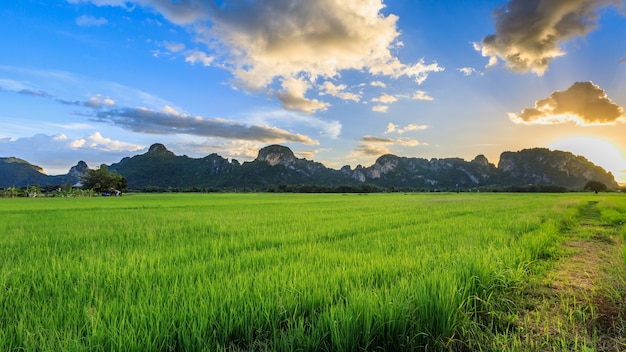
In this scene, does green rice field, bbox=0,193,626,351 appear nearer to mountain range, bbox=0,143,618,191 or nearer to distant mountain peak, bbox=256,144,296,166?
mountain range, bbox=0,143,618,191

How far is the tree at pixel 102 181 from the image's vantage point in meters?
89.5

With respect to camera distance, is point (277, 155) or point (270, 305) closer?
point (270, 305)

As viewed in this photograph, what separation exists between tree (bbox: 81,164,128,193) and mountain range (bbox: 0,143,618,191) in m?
51.6

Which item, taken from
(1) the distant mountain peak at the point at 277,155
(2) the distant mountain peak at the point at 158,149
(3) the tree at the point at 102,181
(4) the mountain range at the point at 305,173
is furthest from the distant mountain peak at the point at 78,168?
(3) the tree at the point at 102,181

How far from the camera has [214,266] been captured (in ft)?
15.2

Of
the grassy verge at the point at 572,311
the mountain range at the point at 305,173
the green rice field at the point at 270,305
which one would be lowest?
the grassy verge at the point at 572,311

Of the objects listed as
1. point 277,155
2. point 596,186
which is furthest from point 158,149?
point 596,186

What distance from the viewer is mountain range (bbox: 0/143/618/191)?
15500 cm

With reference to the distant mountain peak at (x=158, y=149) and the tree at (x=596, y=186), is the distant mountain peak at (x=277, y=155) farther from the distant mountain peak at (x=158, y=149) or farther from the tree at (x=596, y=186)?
the tree at (x=596, y=186)

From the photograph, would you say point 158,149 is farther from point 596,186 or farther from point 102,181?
point 596,186

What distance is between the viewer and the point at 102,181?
9056 centimetres

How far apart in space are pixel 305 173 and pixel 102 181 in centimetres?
10254

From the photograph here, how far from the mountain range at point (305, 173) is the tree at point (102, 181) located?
51.6 metres

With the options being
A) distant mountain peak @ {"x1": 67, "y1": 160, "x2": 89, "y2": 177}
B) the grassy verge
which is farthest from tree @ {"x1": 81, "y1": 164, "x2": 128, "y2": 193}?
distant mountain peak @ {"x1": 67, "y1": 160, "x2": 89, "y2": 177}
